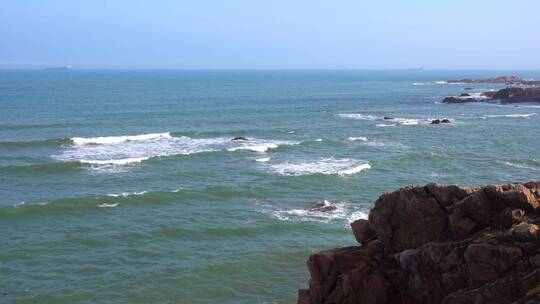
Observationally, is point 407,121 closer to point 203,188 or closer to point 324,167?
point 324,167

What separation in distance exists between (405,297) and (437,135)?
4590cm

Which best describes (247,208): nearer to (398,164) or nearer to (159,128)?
(398,164)

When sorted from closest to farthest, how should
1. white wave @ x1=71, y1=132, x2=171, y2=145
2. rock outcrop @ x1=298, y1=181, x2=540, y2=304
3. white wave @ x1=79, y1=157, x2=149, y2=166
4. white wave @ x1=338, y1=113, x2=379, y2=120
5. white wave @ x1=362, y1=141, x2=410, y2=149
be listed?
1. rock outcrop @ x1=298, y1=181, x2=540, y2=304
2. white wave @ x1=79, y1=157, x2=149, y2=166
3. white wave @ x1=362, y1=141, x2=410, y2=149
4. white wave @ x1=71, y1=132, x2=171, y2=145
5. white wave @ x1=338, y1=113, x2=379, y2=120

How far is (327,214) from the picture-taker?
31844 millimetres

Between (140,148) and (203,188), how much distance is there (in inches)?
680

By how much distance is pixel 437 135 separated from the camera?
60438 millimetres

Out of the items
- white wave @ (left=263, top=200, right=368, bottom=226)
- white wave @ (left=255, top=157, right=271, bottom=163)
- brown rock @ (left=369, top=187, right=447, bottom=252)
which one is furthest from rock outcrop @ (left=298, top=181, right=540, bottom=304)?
white wave @ (left=255, top=157, right=271, bottom=163)

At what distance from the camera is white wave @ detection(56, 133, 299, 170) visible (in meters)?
47.1

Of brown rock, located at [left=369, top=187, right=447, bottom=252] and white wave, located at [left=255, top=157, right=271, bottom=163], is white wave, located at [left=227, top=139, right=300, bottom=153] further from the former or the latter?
brown rock, located at [left=369, top=187, right=447, bottom=252]

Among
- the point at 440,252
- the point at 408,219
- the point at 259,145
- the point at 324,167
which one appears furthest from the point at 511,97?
the point at 440,252

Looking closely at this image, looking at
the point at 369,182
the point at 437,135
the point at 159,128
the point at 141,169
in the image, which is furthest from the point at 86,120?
the point at 369,182

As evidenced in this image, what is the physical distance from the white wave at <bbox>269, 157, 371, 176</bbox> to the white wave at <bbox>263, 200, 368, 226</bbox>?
7.99 m

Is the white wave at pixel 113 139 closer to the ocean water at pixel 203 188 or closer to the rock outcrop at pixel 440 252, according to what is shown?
the ocean water at pixel 203 188

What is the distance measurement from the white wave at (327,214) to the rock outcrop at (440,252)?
11.3m
